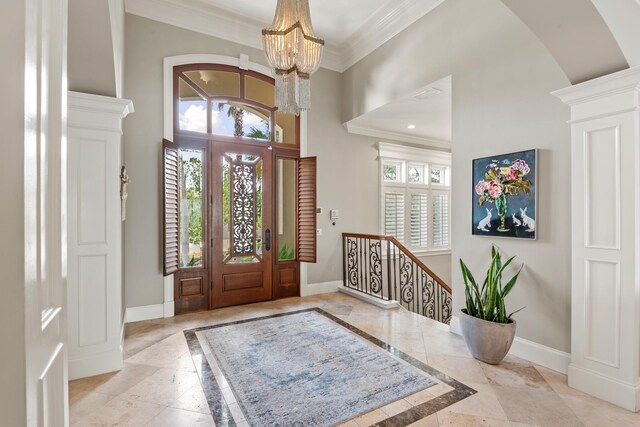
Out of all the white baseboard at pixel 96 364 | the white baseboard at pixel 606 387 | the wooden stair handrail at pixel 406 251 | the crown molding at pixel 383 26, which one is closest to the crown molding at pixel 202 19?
the crown molding at pixel 383 26

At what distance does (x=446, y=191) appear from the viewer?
24.4ft

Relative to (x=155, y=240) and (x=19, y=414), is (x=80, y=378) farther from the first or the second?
(x=19, y=414)

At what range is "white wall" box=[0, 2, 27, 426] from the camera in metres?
0.60

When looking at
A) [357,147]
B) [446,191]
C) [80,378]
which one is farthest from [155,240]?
[446,191]

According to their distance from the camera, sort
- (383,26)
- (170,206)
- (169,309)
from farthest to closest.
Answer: (383,26) → (169,309) → (170,206)

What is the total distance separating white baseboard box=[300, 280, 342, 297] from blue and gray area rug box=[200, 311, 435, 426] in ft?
4.73

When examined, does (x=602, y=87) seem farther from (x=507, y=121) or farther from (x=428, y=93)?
(x=428, y=93)

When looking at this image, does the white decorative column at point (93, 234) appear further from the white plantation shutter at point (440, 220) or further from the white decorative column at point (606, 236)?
the white plantation shutter at point (440, 220)

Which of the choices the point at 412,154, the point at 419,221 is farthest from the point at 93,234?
the point at 419,221

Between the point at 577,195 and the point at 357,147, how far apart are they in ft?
12.4

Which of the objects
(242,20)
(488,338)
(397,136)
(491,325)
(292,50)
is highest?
(242,20)

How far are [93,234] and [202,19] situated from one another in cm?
344

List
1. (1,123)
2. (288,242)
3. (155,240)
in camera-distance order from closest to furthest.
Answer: (1,123), (155,240), (288,242)

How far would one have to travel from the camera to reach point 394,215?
646cm
